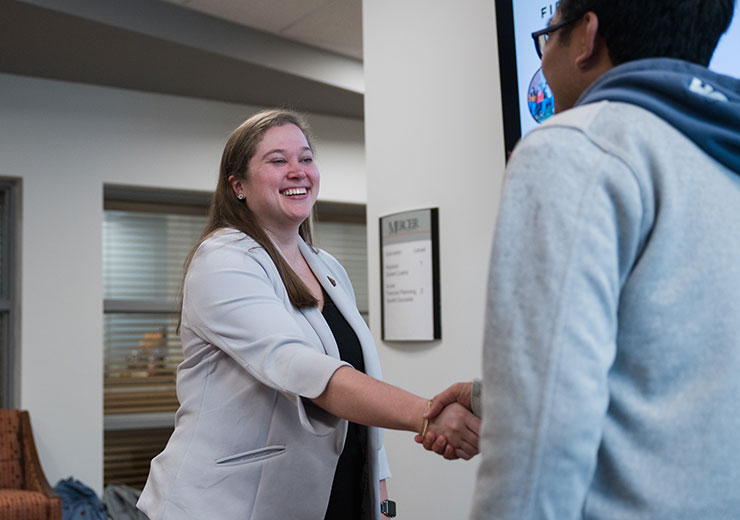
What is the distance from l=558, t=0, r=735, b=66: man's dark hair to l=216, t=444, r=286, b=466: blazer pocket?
1026 millimetres

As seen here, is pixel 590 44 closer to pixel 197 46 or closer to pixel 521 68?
pixel 521 68

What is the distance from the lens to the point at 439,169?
106 inches

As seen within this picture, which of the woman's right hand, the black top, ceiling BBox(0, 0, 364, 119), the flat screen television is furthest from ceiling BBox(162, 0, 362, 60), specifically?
the woman's right hand

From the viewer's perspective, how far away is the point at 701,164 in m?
0.84

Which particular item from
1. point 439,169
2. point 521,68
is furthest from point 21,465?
point 521,68

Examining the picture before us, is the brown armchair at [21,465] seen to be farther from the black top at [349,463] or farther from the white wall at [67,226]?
the black top at [349,463]

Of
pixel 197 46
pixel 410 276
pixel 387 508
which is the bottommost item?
pixel 387 508

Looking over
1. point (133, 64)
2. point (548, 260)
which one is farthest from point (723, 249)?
point (133, 64)

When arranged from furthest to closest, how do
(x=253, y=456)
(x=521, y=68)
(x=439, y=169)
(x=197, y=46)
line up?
(x=197, y=46) → (x=439, y=169) → (x=521, y=68) → (x=253, y=456)

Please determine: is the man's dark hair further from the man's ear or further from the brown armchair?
the brown armchair

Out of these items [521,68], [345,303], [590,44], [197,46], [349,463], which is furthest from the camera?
[197,46]

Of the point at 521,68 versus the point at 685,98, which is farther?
the point at 521,68

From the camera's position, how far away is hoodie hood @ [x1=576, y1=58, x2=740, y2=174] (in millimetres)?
851

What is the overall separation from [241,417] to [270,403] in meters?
0.07
